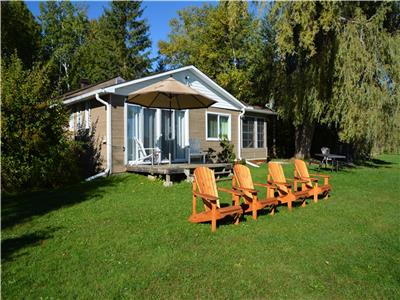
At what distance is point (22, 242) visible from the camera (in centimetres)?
469

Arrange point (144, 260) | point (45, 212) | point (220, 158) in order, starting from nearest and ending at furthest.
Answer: point (144, 260) → point (45, 212) → point (220, 158)

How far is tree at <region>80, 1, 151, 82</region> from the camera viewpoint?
32906 millimetres

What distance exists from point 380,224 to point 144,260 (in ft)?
14.4

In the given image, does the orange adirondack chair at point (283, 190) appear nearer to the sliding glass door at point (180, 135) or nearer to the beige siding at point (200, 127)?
the sliding glass door at point (180, 135)

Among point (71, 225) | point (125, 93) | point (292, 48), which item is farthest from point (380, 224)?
point (292, 48)

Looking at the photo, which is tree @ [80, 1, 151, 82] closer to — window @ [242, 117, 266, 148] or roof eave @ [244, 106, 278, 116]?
window @ [242, 117, 266, 148]

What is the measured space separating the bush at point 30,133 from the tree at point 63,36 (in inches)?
986

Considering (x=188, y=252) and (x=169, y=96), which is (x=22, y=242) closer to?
(x=188, y=252)

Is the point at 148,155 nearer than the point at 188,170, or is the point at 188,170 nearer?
the point at 188,170

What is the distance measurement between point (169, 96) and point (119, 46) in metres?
26.0

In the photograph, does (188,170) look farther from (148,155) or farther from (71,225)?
(71,225)

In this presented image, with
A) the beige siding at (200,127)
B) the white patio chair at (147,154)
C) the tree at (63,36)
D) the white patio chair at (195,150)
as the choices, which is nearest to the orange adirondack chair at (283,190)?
the white patio chair at (147,154)

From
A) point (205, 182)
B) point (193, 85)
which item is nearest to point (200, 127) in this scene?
point (193, 85)

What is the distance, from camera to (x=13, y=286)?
3.35 meters
